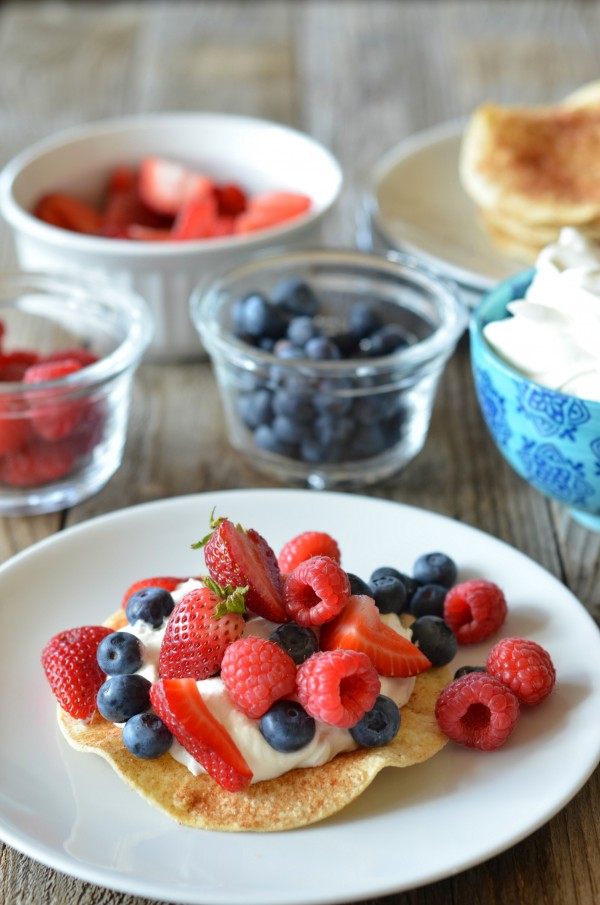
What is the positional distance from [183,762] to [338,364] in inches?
Result: 26.9

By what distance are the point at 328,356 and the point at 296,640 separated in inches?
26.5

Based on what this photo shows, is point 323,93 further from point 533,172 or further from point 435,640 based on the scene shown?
point 435,640

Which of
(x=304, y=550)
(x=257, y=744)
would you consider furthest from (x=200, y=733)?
(x=304, y=550)

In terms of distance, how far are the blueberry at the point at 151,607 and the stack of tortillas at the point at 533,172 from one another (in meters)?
1.09

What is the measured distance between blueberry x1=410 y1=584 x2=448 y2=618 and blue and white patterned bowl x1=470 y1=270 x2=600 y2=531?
0.28m

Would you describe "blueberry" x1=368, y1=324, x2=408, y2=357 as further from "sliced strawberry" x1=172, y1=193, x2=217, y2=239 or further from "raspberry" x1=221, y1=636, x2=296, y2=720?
"raspberry" x1=221, y1=636, x2=296, y2=720

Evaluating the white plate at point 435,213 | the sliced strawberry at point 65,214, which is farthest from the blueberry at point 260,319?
the sliced strawberry at point 65,214

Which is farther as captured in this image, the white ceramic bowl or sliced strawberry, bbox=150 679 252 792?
the white ceramic bowl

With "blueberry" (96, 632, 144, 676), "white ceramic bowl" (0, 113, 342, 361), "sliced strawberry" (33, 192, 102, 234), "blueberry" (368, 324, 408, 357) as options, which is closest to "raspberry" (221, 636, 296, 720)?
"blueberry" (96, 632, 144, 676)

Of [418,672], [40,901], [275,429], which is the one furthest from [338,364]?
[40,901]

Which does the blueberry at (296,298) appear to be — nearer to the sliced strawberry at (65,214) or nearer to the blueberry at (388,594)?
the sliced strawberry at (65,214)

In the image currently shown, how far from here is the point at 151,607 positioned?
1.24 m

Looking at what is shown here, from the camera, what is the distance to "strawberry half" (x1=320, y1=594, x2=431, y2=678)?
116cm

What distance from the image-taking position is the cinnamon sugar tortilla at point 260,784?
42.3 inches
